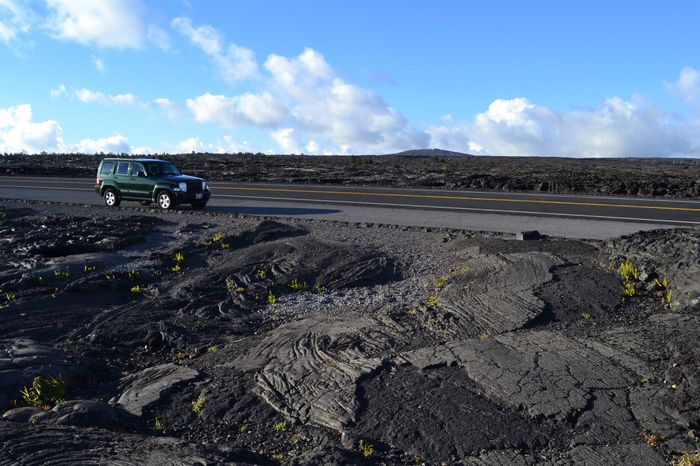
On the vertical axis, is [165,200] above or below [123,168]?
below

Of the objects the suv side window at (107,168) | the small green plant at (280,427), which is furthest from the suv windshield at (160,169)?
the small green plant at (280,427)

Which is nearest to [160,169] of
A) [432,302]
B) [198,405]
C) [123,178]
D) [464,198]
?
[123,178]

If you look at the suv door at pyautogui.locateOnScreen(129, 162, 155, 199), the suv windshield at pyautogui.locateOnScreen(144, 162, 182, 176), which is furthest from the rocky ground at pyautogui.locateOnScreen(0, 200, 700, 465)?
the suv windshield at pyautogui.locateOnScreen(144, 162, 182, 176)

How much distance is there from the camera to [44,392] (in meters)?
6.36

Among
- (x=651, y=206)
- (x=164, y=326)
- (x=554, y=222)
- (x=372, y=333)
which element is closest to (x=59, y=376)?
(x=164, y=326)

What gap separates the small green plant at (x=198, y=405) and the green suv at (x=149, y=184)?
1417cm

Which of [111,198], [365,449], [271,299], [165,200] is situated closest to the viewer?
[365,449]

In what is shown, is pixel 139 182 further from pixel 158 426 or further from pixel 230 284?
pixel 158 426

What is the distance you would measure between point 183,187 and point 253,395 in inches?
567

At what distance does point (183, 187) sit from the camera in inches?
766

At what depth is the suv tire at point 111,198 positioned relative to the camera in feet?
69.4

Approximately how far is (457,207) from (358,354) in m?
13.3

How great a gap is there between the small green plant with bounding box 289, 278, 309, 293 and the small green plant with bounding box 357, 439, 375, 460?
14.9ft

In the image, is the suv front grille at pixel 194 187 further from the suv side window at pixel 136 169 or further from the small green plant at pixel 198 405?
the small green plant at pixel 198 405
